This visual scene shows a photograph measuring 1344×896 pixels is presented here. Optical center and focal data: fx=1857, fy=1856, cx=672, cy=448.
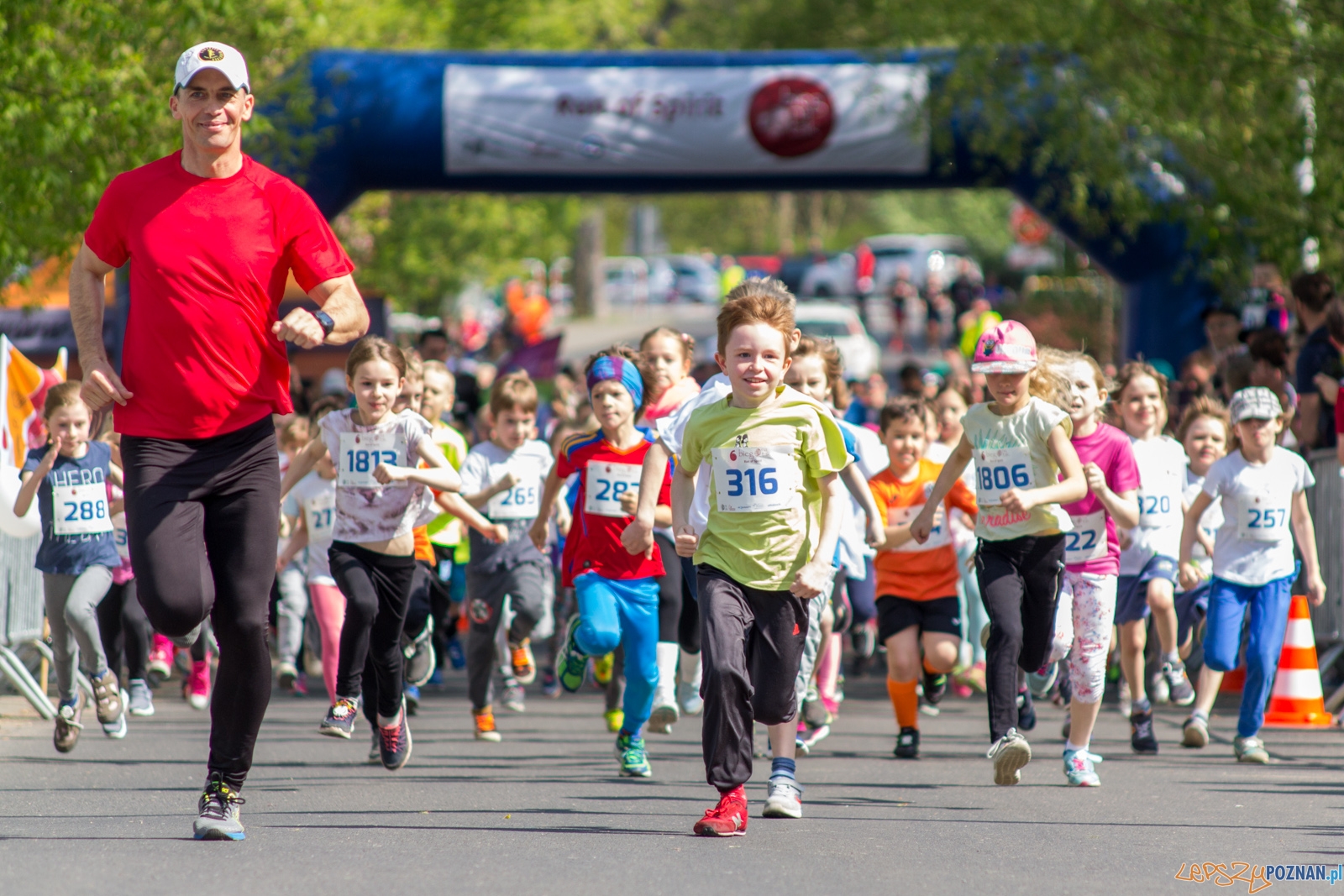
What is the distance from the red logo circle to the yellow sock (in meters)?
9.11

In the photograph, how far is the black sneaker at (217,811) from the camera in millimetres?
5902

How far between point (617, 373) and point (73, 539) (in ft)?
9.41

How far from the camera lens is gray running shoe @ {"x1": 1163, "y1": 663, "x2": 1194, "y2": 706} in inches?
386

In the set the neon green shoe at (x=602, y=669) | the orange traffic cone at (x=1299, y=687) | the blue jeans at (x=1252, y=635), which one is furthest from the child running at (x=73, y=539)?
the orange traffic cone at (x=1299, y=687)

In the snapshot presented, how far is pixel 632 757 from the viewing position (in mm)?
7934

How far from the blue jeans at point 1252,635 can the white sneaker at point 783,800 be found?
2.88 metres

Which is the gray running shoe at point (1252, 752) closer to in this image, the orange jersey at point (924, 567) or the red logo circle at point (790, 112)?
the orange jersey at point (924, 567)

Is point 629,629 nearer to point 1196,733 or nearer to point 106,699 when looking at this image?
point 106,699

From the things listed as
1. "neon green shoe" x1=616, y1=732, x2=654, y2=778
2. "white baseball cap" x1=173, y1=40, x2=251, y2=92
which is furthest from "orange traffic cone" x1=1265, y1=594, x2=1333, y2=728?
"white baseball cap" x1=173, y1=40, x2=251, y2=92

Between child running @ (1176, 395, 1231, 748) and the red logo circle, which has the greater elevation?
the red logo circle

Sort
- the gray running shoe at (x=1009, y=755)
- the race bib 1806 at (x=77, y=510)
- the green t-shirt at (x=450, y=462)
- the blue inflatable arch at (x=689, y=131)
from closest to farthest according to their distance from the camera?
the gray running shoe at (x=1009, y=755) → the race bib 1806 at (x=77, y=510) → the green t-shirt at (x=450, y=462) → the blue inflatable arch at (x=689, y=131)

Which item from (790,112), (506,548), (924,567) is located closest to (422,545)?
(506,548)

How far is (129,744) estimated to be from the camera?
8977 mm

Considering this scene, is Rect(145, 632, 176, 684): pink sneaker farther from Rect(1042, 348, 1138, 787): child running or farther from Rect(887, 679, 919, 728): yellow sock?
Rect(1042, 348, 1138, 787): child running
